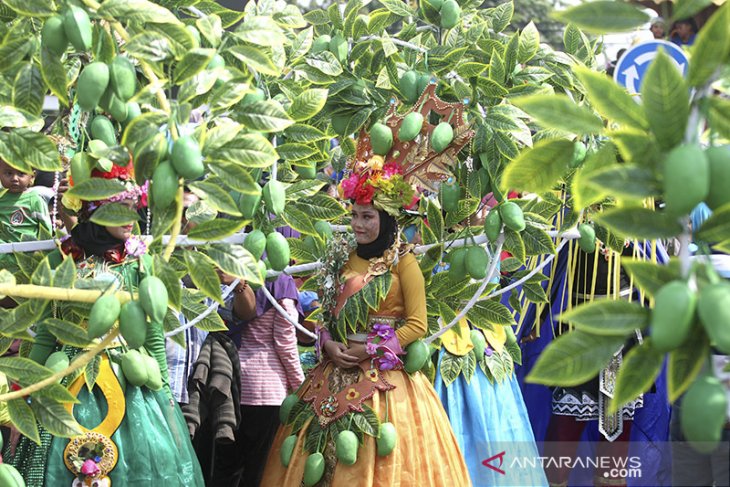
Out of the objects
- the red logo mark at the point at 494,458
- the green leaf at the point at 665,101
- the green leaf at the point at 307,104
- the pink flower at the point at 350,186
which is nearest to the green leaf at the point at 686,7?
the green leaf at the point at 665,101

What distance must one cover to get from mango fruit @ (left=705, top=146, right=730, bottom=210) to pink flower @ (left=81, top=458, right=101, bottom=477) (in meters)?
2.41

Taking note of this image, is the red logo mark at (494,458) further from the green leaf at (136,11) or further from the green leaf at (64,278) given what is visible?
the green leaf at (136,11)

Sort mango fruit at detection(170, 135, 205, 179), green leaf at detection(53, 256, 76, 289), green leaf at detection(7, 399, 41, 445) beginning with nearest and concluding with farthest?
mango fruit at detection(170, 135, 205, 179), green leaf at detection(7, 399, 41, 445), green leaf at detection(53, 256, 76, 289)

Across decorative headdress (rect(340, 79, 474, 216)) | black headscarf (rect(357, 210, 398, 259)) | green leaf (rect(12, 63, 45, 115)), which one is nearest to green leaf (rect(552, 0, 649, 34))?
green leaf (rect(12, 63, 45, 115))

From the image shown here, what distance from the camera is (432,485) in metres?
3.82

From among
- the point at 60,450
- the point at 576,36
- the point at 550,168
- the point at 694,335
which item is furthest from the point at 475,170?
the point at 694,335

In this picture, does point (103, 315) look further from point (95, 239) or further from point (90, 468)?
point (95, 239)

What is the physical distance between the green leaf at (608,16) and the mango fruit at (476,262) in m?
2.12

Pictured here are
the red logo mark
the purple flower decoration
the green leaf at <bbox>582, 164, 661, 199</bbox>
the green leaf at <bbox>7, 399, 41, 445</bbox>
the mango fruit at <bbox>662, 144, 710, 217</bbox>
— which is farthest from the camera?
the red logo mark

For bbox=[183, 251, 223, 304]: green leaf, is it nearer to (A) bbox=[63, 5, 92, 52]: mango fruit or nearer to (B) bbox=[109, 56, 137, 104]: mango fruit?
(B) bbox=[109, 56, 137, 104]: mango fruit

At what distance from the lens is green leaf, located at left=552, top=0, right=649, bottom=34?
1.71 metres

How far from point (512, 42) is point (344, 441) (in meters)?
1.53

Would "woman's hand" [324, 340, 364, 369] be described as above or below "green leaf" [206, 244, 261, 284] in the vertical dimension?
below

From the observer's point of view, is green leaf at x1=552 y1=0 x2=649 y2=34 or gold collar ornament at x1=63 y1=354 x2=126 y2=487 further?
gold collar ornament at x1=63 y1=354 x2=126 y2=487
